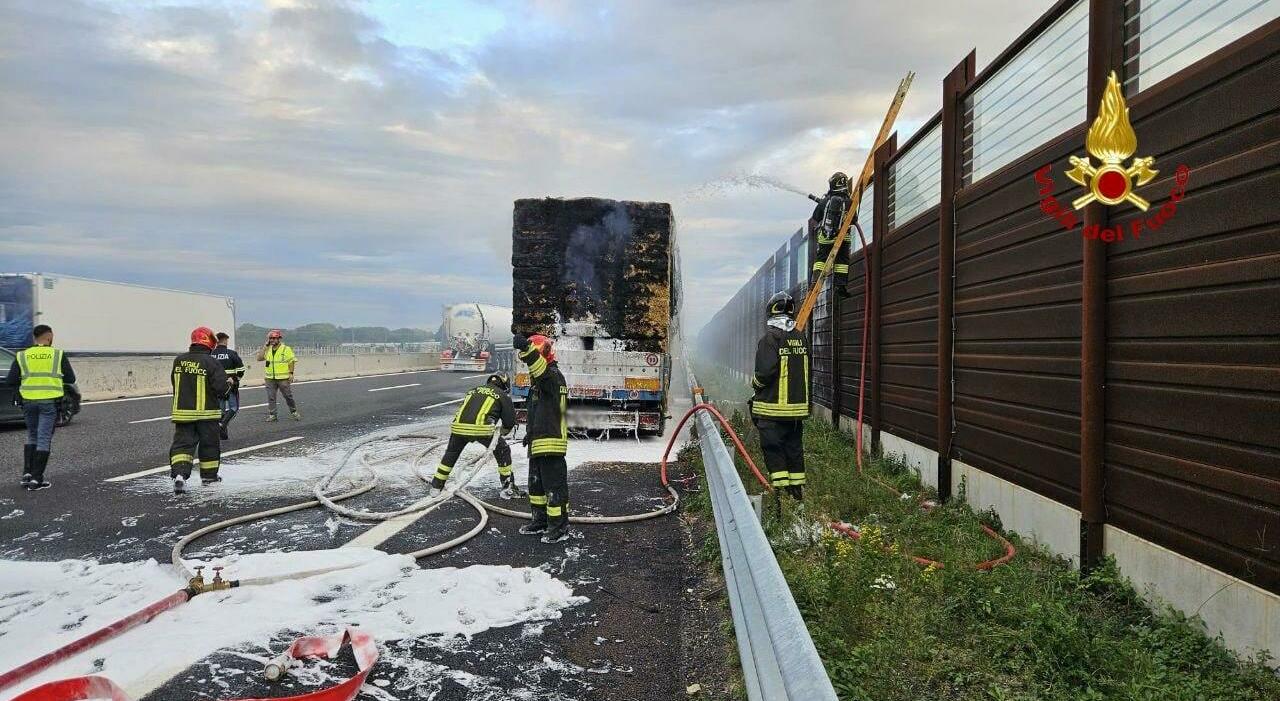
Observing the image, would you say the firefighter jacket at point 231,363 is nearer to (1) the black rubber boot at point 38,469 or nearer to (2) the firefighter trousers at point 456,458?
(1) the black rubber boot at point 38,469

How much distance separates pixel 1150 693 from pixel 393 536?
5.09m

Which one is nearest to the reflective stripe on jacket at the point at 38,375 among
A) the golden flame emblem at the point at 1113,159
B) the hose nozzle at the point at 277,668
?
the hose nozzle at the point at 277,668

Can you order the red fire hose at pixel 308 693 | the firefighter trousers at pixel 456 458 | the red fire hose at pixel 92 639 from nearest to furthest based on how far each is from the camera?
1. the red fire hose at pixel 308 693
2. the red fire hose at pixel 92 639
3. the firefighter trousers at pixel 456 458

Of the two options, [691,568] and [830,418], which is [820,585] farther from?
[830,418]

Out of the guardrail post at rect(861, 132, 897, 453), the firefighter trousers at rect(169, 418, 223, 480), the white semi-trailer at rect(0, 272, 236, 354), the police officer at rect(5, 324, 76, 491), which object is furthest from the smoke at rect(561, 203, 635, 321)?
the white semi-trailer at rect(0, 272, 236, 354)

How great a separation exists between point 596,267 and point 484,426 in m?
→ 4.61

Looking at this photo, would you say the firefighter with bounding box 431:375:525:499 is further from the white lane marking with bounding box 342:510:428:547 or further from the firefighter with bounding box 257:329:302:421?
the firefighter with bounding box 257:329:302:421

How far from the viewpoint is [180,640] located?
389 cm

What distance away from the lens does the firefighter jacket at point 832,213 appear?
969cm

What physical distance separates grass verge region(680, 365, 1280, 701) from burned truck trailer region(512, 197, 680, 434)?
268 inches

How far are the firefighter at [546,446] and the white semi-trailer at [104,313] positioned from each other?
23.6 m

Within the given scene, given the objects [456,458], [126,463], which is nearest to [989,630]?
[456,458]

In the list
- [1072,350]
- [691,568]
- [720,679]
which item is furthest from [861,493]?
[720,679]

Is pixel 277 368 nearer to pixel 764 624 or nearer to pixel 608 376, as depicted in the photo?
pixel 608 376
